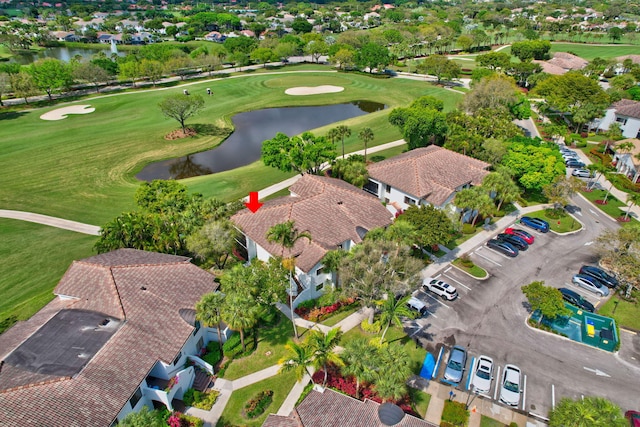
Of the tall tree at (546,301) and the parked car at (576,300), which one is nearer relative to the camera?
the tall tree at (546,301)

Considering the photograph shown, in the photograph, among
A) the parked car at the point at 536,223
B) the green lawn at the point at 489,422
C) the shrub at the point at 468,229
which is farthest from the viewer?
the parked car at the point at 536,223

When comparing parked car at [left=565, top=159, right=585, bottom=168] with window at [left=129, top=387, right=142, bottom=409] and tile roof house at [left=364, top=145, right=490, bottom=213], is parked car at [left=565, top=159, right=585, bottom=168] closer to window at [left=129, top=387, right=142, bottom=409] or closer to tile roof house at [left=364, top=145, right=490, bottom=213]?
tile roof house at [left=364, top=145, right=490, bottom=213]

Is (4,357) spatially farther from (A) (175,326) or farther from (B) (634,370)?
(B) (634,370)

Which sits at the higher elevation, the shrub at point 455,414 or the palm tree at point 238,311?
the palm tree at point 238,311

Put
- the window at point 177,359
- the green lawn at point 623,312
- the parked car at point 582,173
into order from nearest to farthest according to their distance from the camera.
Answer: the window at point 177,359, the green lawn at point 623,312, the parked car at point 582,173

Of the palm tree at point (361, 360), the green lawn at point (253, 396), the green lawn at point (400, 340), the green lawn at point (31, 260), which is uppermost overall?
the palm tree at point (361, 360)

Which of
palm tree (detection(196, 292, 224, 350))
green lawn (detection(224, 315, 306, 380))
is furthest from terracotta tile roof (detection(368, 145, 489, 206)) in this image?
palm tree (detection(196, 292, 224, 350))

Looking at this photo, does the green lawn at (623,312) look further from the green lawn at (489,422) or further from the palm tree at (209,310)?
the palm tree at (209,310)

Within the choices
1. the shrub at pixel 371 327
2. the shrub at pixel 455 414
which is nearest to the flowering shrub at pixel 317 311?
the shrub at pixel 371 327
